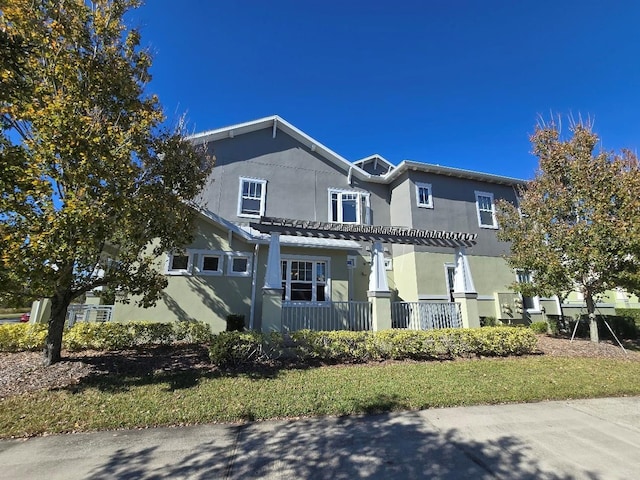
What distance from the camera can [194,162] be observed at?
8.27 meters

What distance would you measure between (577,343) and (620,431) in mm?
8191

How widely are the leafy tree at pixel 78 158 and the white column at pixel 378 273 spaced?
5812 mm

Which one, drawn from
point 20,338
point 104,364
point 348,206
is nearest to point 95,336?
point 20,338

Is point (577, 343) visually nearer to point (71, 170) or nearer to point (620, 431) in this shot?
point (620, 431)

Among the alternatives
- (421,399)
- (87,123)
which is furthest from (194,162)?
(421,399)

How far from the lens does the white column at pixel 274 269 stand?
8844 millimetres

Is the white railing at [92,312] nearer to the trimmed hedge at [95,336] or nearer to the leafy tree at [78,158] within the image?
the trimmed hedge at [95,336]

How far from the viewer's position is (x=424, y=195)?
627 inches

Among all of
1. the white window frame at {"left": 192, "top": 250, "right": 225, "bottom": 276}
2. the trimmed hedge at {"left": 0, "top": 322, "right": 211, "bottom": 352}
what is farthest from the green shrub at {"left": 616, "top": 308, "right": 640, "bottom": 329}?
the trimmed hedge at {"left": 0, "top": 322, "right": 211, "bottom": 352}

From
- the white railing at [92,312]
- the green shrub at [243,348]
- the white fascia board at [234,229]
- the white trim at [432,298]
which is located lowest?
the green shrub at [243,348]

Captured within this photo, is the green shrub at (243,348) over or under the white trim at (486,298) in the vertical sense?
under

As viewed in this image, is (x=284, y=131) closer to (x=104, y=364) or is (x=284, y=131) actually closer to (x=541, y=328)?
(x=104, y=364)

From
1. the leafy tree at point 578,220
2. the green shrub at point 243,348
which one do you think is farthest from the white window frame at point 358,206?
the green shrub at point 243,348

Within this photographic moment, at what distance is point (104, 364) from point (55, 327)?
1.35 m
